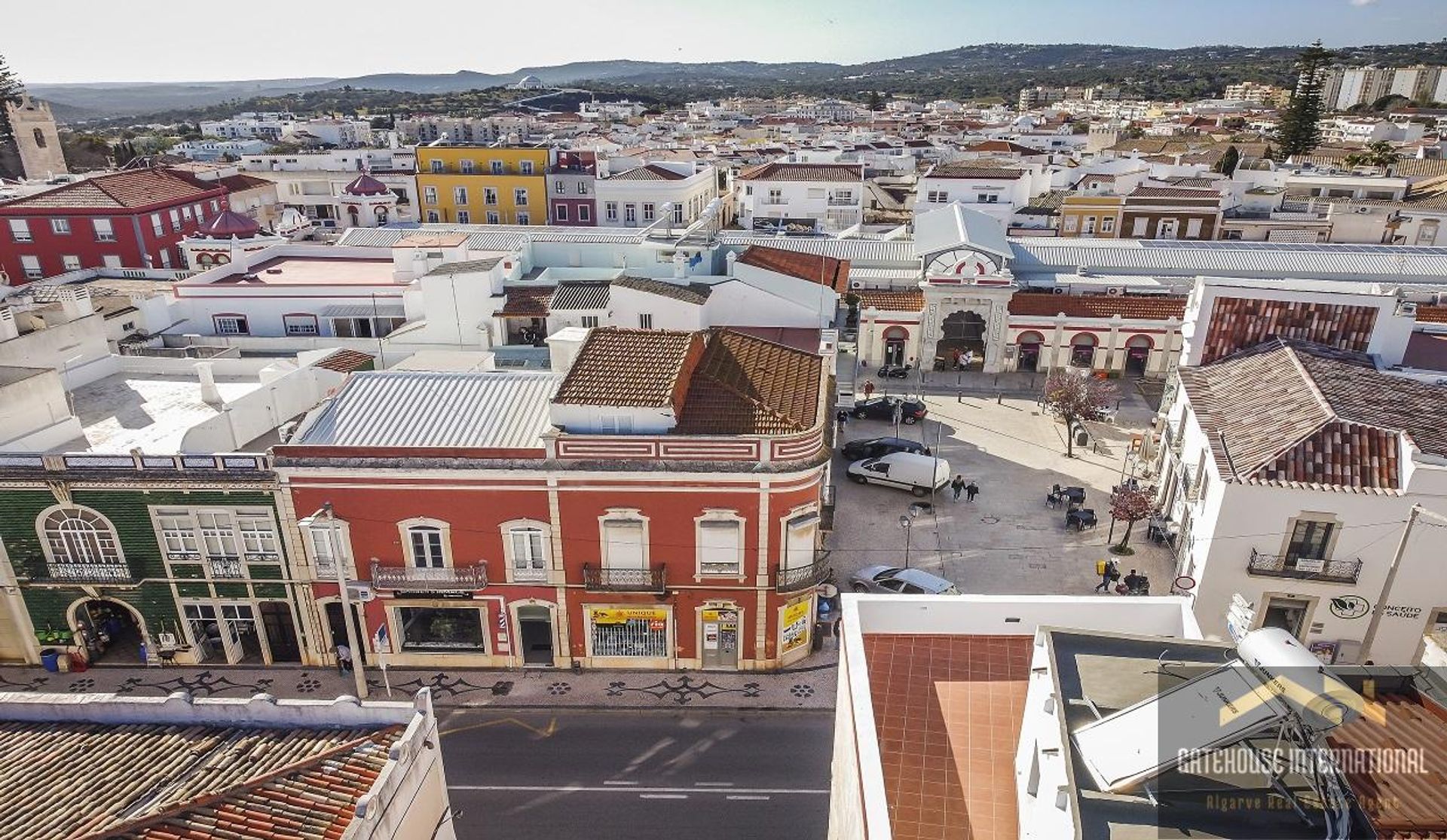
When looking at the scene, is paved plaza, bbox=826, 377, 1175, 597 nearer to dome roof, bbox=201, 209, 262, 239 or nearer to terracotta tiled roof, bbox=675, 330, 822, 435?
terracotta tiled roof, bbox=675, 330, 822, 435

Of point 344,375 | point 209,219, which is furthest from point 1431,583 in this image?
point 209,219

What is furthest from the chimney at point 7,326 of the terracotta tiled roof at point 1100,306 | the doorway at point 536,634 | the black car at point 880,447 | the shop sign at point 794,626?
the terracotta tiled roof at point 1100,306

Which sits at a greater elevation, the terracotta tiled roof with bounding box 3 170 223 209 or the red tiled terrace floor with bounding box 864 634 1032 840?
the terracotta tiled roof with bounding box 3 170 223 209

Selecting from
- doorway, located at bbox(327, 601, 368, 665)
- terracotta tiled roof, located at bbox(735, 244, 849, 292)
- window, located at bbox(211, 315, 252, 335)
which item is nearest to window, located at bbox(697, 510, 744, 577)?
doorway, located at bbox(327, 601, 368, 665)

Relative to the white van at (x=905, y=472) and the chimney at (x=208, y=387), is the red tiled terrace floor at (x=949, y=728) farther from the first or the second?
the chimney at (x=208, y=387)

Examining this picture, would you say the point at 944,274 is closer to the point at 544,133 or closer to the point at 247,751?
the point at 247,751
